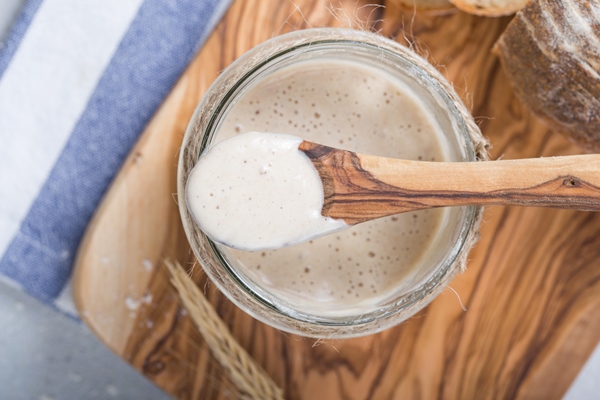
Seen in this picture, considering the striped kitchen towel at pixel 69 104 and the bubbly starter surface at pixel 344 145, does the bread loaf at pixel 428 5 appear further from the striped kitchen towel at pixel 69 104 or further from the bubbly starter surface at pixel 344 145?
the striped kitchen towel at pixel 69 104

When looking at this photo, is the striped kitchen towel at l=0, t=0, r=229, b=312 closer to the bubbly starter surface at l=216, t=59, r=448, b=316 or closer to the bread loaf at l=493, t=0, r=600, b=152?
the bubbly starter surface at l=216, t=59, r=448, b=316

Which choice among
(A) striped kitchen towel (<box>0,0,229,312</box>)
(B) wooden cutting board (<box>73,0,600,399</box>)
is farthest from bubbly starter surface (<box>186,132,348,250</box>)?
(A) striped kitchen towel (<box>0,0,229,312</box>)

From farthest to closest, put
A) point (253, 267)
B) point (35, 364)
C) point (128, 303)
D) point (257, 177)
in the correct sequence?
point (35, 364) → point (128, 303) → point (253, 267) → point (257, 177)

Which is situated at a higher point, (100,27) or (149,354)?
(100,27)

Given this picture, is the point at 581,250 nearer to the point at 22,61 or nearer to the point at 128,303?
the point at 128,303

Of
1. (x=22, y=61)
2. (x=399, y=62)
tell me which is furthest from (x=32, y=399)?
(x=399, y=62)

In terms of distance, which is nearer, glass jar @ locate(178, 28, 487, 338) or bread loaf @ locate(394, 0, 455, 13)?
glass jar @ locate(178, 28, 487, 338)
